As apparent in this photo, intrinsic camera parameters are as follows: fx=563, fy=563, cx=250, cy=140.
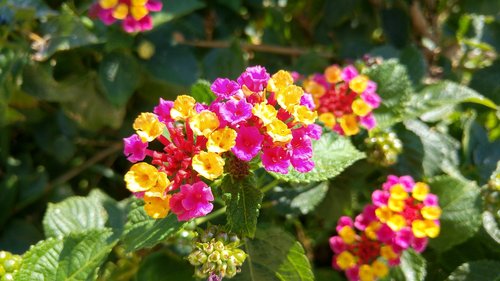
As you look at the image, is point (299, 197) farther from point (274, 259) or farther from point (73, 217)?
point (73, 217)

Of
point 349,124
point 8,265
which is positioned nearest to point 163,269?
point 8,265

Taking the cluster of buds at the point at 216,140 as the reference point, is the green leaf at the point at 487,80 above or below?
below

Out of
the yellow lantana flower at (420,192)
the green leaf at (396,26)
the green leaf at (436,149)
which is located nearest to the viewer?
the yellow lantana flower at (420,192)

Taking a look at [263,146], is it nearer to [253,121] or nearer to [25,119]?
[253,121]

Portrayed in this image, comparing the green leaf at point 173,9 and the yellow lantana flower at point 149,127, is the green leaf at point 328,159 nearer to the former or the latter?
the yellow lantana flower at point 149,127

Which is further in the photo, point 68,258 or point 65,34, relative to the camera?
point 65,34

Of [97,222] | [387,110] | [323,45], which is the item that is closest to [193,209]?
[97,222]

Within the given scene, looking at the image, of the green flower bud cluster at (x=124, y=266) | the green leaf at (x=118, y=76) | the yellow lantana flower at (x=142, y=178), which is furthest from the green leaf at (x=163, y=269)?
the green leaf at (x=118, y=76)

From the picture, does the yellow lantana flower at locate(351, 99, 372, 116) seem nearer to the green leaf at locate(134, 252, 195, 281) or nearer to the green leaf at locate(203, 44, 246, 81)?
the green leaf at locate(203, 44, 246, 81)
